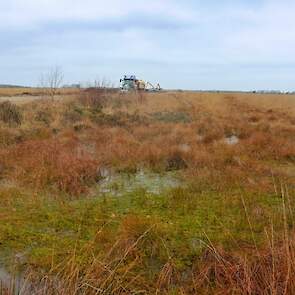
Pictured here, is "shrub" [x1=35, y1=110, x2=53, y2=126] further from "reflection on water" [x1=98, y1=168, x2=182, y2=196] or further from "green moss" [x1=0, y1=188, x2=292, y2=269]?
"green moss" [x1=0, y1=188, x2=292, y2=269]

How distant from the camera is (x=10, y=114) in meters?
19.7

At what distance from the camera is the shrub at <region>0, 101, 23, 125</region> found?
19.0 m

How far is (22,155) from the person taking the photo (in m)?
11.9

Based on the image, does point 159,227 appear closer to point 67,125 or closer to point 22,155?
point 22,155

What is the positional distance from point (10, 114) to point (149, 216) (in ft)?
46.8

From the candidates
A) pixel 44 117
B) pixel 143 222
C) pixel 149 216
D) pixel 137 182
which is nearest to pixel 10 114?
pixel 44 117

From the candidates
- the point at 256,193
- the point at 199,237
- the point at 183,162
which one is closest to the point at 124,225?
the point at 199,237

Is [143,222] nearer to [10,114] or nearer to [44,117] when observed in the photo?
[10,114]

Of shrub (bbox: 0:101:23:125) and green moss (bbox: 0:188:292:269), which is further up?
shrub (bbox: 0:101:23:125)

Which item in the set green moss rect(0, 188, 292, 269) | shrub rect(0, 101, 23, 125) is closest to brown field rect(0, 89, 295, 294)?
green moss rect(0, 188, 292, 269)

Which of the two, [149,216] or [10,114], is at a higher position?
[10,114]

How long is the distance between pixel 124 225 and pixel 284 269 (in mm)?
2458

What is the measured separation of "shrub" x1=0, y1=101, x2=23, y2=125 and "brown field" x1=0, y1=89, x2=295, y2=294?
2.12m

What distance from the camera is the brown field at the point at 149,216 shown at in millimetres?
4391
